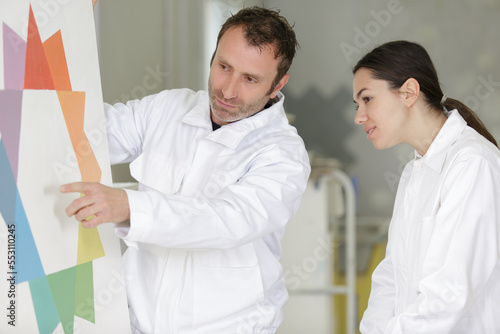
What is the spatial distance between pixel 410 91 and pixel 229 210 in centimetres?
53

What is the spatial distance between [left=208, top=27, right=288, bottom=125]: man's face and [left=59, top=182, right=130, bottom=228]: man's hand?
0.42 meters

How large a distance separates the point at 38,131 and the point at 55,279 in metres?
0.23

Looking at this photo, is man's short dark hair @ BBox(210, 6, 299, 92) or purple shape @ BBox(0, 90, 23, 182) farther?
man's short dark hair @ BBox(210, 6, 299, 92)

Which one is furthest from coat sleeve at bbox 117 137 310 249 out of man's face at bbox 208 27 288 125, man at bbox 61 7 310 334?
man's face at bbox 208 27 288 125

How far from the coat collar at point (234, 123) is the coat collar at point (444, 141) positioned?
0.31 m

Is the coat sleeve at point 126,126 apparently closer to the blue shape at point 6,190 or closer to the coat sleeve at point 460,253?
the blue shape at point 6,190

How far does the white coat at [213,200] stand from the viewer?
104 centimetres

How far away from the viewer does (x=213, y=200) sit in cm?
94

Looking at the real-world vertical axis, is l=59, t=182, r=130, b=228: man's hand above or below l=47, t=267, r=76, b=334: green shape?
above

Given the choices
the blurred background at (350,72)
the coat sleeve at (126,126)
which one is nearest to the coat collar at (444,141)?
the coat sleeve at (126,126)

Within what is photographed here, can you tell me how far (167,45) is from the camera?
2.78m

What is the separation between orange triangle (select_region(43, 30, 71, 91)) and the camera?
94 cm

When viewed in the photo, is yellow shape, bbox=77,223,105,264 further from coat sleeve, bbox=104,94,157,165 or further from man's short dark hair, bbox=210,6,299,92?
man's short dark hair, bbox=210,6,299,92

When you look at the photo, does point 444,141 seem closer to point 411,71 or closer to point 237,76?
point 411,71
